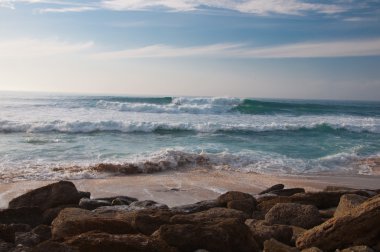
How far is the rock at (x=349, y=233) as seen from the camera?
3.61 metres

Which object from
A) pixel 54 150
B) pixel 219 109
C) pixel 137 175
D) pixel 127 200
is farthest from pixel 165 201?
pixel 219 109

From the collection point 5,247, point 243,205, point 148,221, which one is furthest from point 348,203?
point 5,247

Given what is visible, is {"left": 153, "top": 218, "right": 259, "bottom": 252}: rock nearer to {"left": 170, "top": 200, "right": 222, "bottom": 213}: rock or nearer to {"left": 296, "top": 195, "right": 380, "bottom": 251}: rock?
{"left": 296, "top": 195, "right": 380, "bottom": 251}: rock

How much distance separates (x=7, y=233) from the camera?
3961mm

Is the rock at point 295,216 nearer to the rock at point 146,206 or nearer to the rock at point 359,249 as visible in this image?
the rock at point 359,249

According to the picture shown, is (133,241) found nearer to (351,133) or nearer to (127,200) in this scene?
(127,200)

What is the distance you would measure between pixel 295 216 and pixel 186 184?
13.1 feet

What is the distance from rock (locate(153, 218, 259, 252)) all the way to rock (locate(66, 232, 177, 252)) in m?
0.19

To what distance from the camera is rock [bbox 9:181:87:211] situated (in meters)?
5.40

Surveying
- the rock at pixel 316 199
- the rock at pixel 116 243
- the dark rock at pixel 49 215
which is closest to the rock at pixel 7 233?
the dark rock at pixel 49 215

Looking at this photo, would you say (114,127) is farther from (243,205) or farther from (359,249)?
(359,249)

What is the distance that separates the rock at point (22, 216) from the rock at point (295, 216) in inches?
107

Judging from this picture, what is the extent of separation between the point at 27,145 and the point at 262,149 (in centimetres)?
775

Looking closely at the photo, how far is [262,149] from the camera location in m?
13.9
